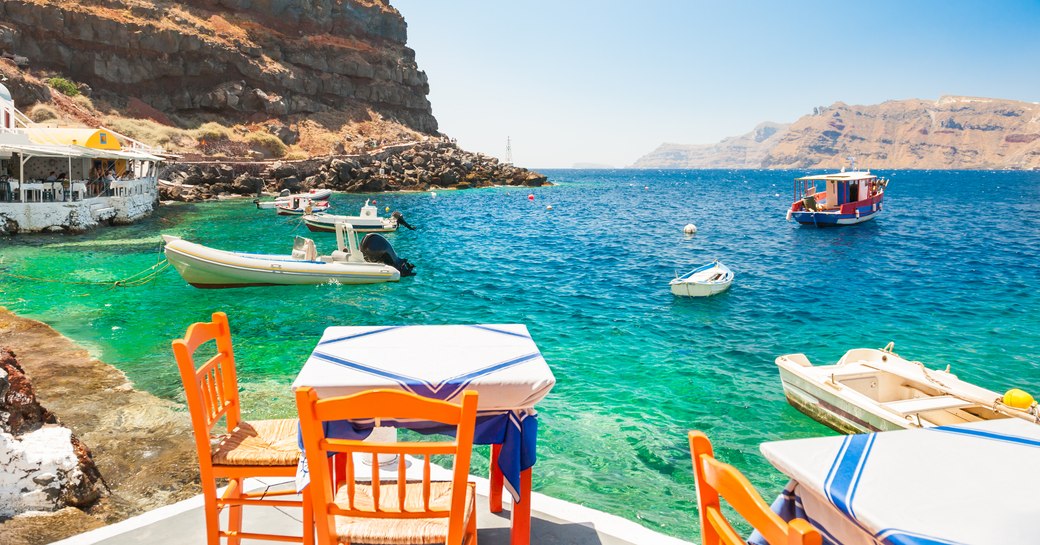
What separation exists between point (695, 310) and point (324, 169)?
5251 cm

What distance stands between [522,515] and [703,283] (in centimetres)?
1494

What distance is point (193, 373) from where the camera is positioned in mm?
3217

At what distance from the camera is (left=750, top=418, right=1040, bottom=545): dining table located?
6.39 feet

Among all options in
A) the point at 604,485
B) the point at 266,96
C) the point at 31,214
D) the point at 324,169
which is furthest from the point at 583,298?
the point at 266,96

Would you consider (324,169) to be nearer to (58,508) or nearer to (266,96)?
(266,96)

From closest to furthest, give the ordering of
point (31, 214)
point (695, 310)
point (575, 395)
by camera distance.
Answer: point (575, 395)
point (695, 310)
point (31, 214)

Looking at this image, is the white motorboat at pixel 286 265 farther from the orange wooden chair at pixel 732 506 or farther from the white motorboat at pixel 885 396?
the orange wooden chair at pixel 732 506

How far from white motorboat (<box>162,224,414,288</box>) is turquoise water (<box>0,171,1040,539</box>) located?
1.36 ft

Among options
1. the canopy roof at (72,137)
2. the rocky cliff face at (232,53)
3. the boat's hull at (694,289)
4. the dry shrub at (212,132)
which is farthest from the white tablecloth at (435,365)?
the rocky cliff face at (232,53)

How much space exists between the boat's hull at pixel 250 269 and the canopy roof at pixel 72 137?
69.7 feet

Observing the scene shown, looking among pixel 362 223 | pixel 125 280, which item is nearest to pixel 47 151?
pixel 125 280

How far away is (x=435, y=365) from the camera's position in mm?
3432

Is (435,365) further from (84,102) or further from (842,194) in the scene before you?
(84,102)

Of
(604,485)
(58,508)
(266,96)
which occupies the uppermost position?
(266,96)
